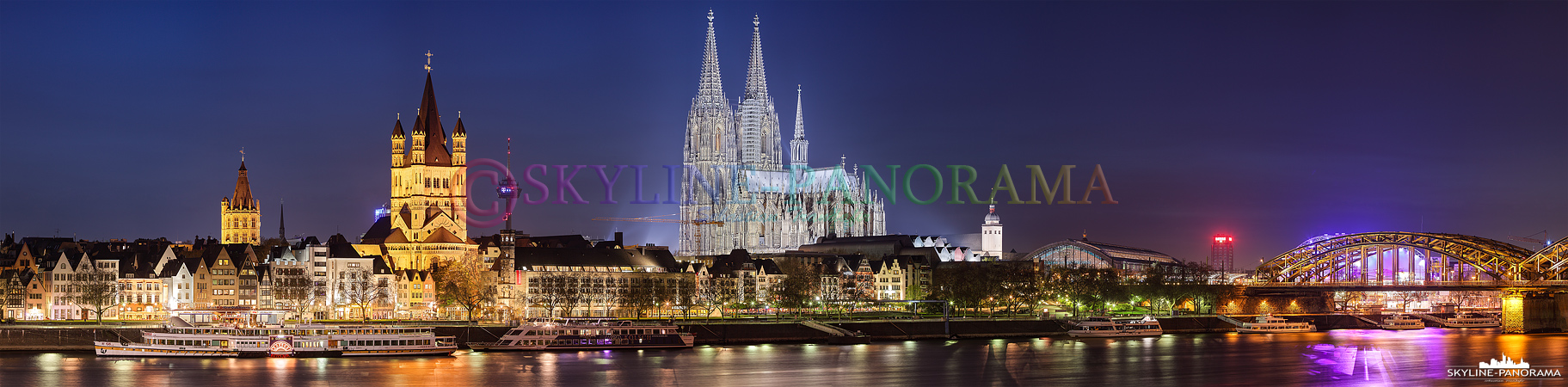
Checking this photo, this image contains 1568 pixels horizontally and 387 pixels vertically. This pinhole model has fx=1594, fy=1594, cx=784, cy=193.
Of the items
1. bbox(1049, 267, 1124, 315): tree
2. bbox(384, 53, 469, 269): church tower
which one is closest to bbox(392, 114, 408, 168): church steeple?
bbox(384, 53, 469, 269): church tower

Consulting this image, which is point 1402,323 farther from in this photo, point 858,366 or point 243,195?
point 243,195

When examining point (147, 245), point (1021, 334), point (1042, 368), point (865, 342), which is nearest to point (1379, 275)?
point (1021, 334)

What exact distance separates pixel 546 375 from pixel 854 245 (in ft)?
334

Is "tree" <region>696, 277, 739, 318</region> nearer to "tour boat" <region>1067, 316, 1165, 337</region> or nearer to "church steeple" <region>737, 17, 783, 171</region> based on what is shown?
"tour boat" <region>1067, 316, 1165, 337</region>

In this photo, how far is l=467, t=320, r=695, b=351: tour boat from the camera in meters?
84.3

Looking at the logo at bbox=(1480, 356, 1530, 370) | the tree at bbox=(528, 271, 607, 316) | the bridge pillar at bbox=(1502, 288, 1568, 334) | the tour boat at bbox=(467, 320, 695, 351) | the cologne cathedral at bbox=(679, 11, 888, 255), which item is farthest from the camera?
the cologne cathedral at bbox=(679, 11, 888, 255)

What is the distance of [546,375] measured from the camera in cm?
6738

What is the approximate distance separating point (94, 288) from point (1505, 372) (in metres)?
76.3

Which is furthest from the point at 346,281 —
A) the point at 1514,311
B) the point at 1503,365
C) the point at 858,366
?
the point at 1514,311

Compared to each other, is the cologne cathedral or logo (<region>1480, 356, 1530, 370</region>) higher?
the cologne cathedral

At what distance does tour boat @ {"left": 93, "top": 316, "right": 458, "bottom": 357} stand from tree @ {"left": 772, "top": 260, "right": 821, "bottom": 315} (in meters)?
31.3

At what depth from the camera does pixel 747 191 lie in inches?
6914

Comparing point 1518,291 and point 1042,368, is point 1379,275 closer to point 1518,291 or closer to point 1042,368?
point 1518,291

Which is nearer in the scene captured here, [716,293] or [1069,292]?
[716,293]
